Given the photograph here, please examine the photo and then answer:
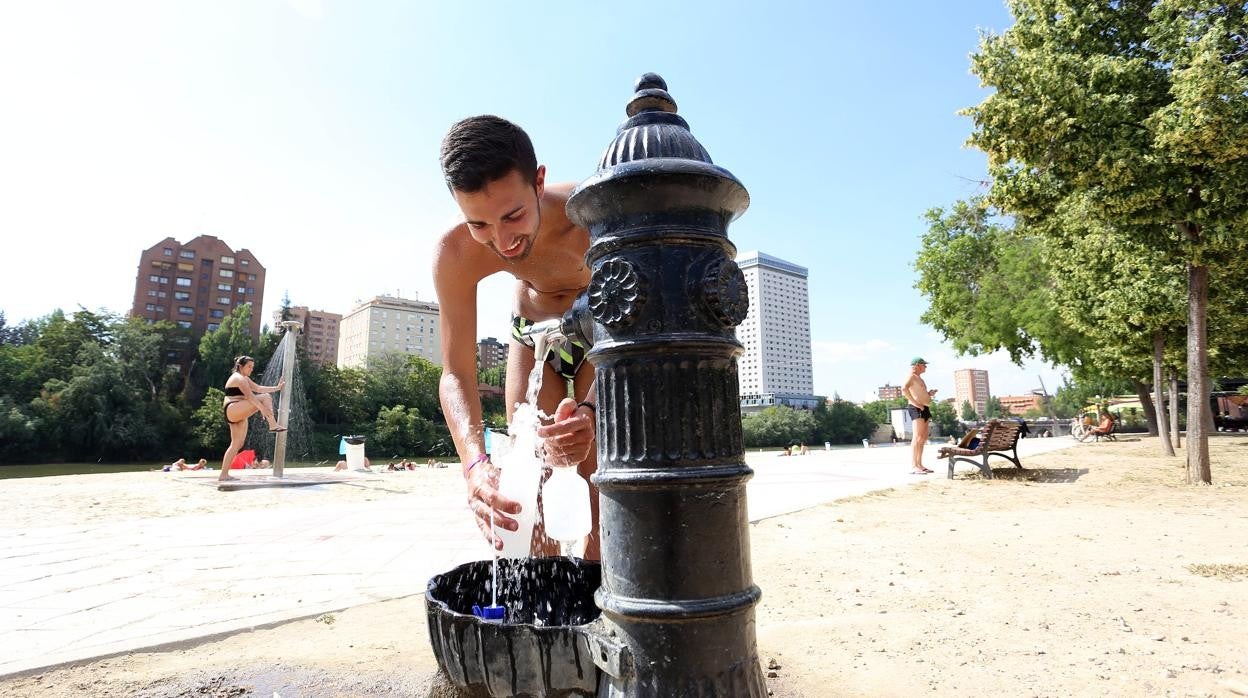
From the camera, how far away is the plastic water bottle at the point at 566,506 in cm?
226

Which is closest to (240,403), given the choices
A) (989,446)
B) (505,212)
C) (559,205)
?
(559,205)

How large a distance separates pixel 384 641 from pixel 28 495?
8.76 meters

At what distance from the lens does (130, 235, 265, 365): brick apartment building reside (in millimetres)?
67125

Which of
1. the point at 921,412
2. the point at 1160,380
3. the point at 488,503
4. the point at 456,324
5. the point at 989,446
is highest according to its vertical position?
the point at 1160,380

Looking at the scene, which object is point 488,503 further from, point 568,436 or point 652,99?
point 652,99

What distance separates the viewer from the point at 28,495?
803 cm

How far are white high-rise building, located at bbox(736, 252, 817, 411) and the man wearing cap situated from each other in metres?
80.2

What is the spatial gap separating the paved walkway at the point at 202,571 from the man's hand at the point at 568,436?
6.31 feet

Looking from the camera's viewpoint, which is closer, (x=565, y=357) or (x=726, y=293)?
(x=726, y=293)

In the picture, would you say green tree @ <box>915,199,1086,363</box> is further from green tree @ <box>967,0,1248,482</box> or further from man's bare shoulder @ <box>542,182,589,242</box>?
man's bare shoulder @ <box>542,182,589,242</box>

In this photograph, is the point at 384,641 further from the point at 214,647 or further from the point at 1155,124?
the point at 1155,124

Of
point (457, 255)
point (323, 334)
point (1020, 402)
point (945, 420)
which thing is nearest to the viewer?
point (457, 255)

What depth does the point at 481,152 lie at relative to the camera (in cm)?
182

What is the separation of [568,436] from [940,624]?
1.84 meters
